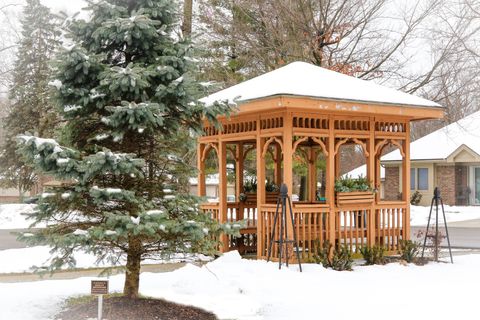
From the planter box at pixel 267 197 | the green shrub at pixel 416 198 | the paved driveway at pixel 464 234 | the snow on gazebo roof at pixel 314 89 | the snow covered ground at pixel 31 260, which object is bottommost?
the paved driveway at pixel 464 234

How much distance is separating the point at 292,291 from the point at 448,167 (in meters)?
24.8

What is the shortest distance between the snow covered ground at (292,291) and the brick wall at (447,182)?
21297 millimetres

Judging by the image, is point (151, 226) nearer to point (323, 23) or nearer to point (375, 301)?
point (375, 301)

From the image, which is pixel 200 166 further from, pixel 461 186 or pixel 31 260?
pixel 461 186

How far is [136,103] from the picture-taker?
24.0 ft

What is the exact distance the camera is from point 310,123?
10852mm

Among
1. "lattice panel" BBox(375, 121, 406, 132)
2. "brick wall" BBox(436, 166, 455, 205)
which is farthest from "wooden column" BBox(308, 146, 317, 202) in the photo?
"brick wall" BBox(436, 166, 455, 205)

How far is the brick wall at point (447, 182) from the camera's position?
1222 inches

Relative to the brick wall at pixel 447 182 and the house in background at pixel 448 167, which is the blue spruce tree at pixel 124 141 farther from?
the brick wall at pixel 447 182

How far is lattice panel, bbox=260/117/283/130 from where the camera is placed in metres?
10.8

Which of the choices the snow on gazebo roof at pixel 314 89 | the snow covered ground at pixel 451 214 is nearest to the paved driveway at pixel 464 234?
the snow covered ground at pixel 451 214

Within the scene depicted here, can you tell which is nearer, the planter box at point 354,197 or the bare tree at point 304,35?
the planter box at point 354,197

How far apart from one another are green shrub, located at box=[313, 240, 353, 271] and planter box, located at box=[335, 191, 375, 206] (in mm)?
833

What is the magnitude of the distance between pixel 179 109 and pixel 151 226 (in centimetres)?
184
